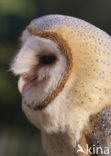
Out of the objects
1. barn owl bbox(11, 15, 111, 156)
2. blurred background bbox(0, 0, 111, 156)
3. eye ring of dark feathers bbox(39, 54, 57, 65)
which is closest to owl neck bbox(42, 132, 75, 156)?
barn owl bbox(11, 15, 111, 156)

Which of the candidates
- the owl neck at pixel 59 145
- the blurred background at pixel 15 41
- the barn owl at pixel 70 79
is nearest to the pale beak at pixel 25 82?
the barn owl at pixel 70 79

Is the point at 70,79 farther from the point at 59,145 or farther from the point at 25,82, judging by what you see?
the point at 59,145

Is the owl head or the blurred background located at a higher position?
the owl head

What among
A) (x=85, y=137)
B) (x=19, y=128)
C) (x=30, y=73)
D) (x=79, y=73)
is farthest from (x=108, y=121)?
(x=19, y=128)

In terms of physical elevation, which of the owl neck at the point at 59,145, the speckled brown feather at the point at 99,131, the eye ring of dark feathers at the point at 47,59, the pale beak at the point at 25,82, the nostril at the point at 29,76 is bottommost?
the owl neck at the point at 59,145

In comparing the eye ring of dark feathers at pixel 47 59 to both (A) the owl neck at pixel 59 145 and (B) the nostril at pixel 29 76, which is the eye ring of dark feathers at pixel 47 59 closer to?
(B) the nostril at pixel 29 76

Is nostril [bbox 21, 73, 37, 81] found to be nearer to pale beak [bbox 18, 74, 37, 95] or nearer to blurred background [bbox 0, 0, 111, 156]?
pale beak [bbox 18, 74, 37, 95]

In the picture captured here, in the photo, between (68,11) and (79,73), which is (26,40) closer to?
(79,73)
